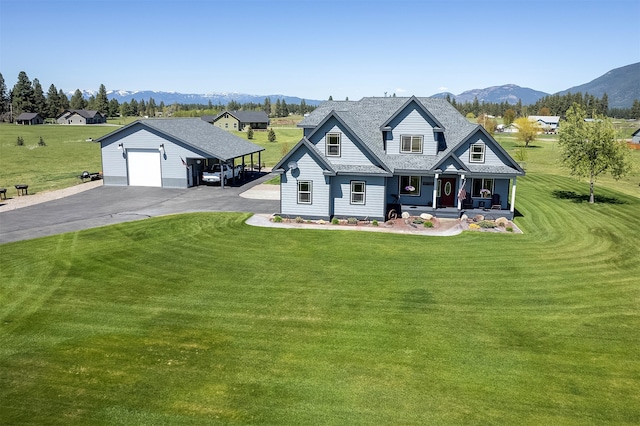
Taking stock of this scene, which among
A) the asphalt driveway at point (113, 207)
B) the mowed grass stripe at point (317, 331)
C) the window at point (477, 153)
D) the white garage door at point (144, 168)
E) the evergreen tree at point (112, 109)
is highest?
the evergreen tree at point (112, 109)

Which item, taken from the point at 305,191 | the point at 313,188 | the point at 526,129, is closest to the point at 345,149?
the point at 313,188

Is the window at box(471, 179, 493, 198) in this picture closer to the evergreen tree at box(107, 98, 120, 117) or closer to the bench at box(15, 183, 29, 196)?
the bench at box(15, 183, 29, 196)

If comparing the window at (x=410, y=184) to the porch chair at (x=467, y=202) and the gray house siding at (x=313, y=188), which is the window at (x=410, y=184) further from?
the gray house siding at (x=313, y=188)

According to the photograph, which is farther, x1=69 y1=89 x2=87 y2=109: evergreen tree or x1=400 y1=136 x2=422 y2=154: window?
x1=69 y1=89 x2=87 y2=109: evergreen tree

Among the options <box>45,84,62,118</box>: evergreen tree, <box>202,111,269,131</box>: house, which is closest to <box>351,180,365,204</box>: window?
<box>202,111,269,131</box>: house

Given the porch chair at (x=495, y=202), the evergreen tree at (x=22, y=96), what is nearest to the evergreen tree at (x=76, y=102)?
the evergreen tree at (x=22, y=96)
